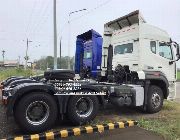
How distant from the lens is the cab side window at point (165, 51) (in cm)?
1190

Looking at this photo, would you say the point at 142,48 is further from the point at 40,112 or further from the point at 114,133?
the point at 40,112

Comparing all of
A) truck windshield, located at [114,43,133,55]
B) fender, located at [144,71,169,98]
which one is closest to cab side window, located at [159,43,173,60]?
fender, located at [144,71,169,98]

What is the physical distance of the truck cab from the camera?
37.4 feet

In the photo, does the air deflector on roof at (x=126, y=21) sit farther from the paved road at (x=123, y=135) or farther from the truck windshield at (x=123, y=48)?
the paved road at (x=123, y=135)

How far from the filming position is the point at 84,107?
8.95 meters

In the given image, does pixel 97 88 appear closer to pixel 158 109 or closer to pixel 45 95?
pixel 45 95

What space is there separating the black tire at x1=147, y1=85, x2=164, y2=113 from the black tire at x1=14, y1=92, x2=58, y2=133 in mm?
4128

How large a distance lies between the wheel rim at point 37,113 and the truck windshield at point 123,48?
4.79 metres

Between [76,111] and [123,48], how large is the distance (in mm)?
4367

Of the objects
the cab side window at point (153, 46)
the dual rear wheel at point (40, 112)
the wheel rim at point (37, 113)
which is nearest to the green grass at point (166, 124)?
the dual rear wheel at point (40, 112)

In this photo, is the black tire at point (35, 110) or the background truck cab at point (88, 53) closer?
the black tire at point (35, 110)

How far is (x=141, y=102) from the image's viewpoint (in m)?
10.9

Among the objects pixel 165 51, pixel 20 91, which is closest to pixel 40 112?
pixel 20 91

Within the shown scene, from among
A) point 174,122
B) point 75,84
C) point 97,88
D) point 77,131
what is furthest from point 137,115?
point 77,131
